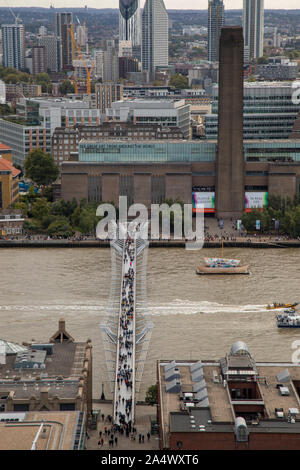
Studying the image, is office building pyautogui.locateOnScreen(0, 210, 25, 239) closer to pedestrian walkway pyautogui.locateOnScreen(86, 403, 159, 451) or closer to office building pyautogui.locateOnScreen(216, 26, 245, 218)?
office building pyautogui.locateOnScreen(216, 26, 245, 218)

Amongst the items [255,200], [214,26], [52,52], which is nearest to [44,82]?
[52,52]

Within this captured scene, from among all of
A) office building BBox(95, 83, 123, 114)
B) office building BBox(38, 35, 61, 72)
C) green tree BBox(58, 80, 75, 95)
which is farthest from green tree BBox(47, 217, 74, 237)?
office building BBox(38, 35, 61, 72)

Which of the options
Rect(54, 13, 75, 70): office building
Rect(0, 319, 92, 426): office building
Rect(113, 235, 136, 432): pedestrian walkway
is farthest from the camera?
Rect(54, 13, 75, 70): office building

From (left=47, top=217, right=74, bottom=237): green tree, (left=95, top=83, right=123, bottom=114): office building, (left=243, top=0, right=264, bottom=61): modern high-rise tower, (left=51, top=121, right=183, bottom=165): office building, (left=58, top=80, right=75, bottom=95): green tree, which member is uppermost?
(left=243, top=0, right=264, bottom=61): modern high-rise tower

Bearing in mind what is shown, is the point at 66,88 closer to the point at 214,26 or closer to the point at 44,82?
the point at 44,82

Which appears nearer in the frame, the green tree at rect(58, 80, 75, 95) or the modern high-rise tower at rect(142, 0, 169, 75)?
the green tree at rect(58, 80, 75, 95)

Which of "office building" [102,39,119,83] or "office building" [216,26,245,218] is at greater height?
"office building" [102,39,119,83]

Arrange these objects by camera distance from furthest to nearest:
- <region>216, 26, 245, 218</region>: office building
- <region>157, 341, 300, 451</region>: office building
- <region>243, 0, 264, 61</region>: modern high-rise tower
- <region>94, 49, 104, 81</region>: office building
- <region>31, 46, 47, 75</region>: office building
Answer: <region>243, 0, 264, 61</region>: modern high-rise tower < <region>31, 46, 47, 75</region>: office building < <region>94, 49, 104, 81</region>: office building < <region>216, 26, 245, 218</region>: office building < <region>157, 341, 300, 451</region>: office building
